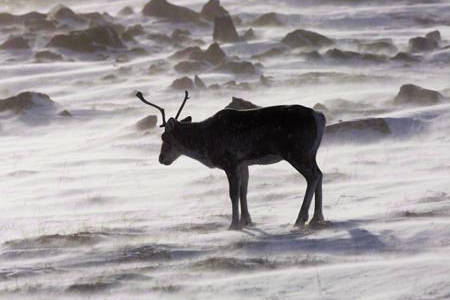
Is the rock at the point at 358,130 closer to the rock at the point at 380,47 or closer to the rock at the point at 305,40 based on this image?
the rock at the point at 380,47

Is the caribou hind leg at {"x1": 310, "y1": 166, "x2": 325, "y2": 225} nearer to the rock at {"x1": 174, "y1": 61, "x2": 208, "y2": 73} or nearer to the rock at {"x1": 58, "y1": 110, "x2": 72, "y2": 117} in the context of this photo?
the rock at {"x1": 58, "y1": 110, "x2": 72, "y2": 117}

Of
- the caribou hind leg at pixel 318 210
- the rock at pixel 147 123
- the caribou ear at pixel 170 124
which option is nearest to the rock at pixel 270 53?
the rock at pixel 147 123

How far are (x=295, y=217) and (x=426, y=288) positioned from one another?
4.76 m

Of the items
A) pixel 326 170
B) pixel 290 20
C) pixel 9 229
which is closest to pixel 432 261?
pixel 9 229

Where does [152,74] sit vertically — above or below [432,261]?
below

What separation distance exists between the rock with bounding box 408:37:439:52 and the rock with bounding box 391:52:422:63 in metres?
1.63

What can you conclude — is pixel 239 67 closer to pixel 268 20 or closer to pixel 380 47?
pixel 380 47

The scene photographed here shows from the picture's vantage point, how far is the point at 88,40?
141 ft

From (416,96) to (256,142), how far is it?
617 inches

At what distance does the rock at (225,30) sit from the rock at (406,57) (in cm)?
→ 880

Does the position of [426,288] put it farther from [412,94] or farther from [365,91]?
[365,91]

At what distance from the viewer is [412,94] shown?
2786 centimetres

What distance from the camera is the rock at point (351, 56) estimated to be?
37219 millimetres

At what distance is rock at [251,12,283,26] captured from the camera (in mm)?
48656
